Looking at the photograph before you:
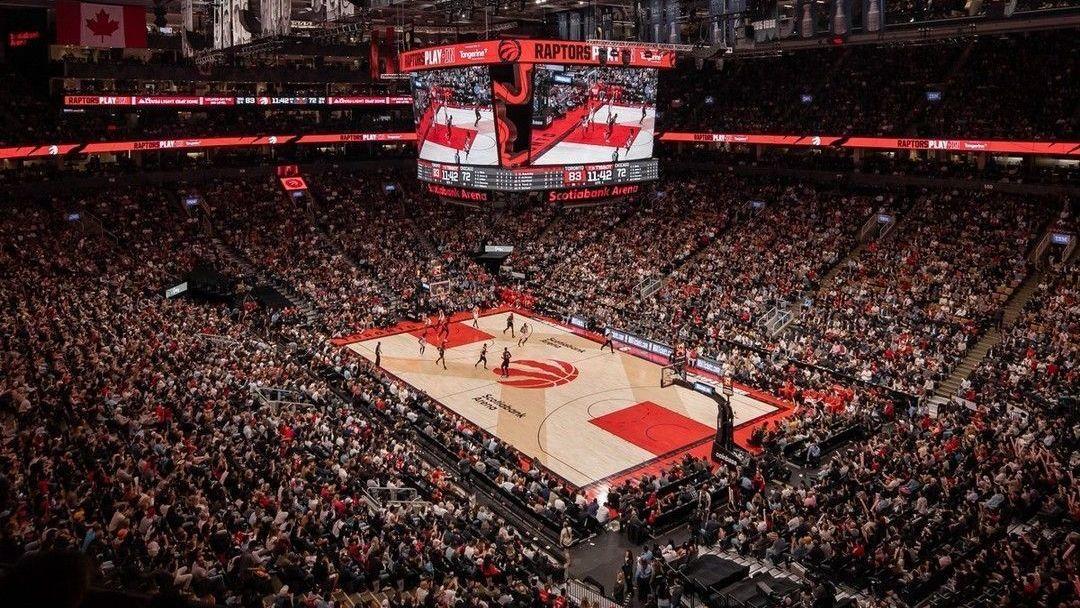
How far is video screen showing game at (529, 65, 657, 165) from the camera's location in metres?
25.3

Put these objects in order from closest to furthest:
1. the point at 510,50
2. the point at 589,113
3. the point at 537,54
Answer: the point at 510,50
the point at 537,54
the point at 589,113

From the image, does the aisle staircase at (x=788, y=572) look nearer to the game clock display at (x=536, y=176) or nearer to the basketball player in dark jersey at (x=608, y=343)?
the game clock display at (x=536, y=176)

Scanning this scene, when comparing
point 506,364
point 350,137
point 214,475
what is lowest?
point 506,364

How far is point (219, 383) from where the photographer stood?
2006cm

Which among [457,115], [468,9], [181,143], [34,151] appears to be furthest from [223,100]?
[468,9]

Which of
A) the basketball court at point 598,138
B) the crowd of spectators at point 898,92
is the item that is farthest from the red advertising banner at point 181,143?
the basketball court at point 598,138

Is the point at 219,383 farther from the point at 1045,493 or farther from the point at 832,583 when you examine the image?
the point at 1045,493

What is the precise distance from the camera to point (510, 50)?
78.5 feet

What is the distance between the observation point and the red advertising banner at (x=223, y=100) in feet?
122

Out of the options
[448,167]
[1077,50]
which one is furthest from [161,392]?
[1077,50]

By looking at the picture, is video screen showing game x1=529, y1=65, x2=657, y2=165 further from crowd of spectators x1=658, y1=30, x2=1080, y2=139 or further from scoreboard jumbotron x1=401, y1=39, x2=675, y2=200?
crowd of spectators x1=658, y1=30, x2=1080, y2=139

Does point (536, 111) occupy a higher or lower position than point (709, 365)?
higher

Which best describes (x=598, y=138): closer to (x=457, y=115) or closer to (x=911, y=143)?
(x=457, y=115)

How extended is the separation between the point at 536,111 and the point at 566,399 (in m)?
9.23
